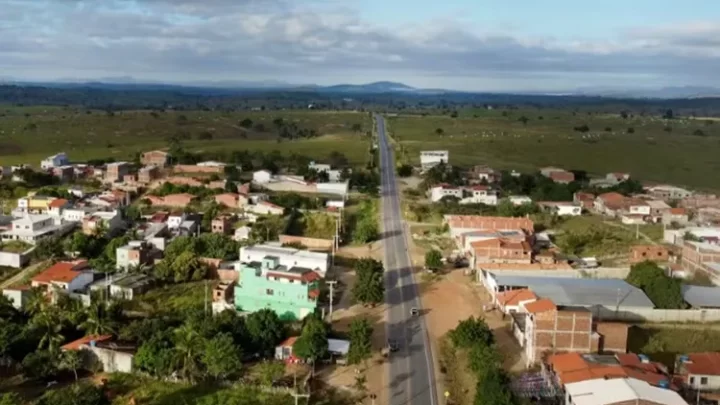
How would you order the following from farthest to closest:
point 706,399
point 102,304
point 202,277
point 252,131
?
point 252,131 → point 202,277 → point 102,304 → point 706,399

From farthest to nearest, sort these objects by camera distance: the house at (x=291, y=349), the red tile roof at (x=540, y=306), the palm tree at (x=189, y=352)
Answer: the red tile roof at (x=540, y=306), the house at (x=291, y=349), the palm tree at (x=189, y=352)

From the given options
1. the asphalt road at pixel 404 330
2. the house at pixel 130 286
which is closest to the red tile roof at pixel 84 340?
the house at pixel 130 286

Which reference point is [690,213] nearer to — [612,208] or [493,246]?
[612,208]

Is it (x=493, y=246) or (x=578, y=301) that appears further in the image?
(x=493, y=246)

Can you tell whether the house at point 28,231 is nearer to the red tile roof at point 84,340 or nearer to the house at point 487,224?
the red tile roof at point 84,340

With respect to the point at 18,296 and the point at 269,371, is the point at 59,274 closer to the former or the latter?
the point at 18,296

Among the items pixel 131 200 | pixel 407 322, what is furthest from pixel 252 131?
pixel 407 322
